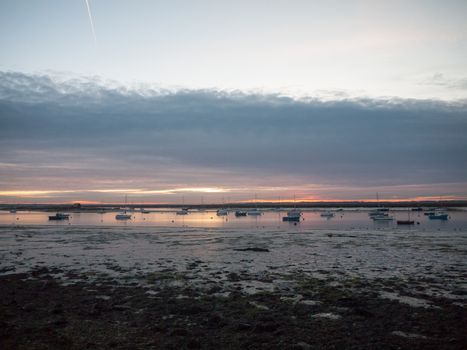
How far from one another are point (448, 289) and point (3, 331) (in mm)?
17481

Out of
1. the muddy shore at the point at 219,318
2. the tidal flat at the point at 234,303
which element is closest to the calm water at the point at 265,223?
the tidal flat at the point at 234,303

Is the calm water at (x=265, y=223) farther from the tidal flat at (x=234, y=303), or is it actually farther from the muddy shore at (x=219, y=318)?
the muddy shore at (x=219, y=318)

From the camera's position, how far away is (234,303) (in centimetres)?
1417

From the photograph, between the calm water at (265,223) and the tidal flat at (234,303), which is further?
the calm water at (265,223)

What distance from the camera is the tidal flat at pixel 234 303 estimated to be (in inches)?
408

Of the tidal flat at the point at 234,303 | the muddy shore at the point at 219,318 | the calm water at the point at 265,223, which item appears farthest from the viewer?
the calm water at the point at 265,223

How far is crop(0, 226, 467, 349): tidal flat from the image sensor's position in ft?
34.0

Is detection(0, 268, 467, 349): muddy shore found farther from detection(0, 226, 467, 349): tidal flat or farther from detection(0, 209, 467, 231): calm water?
detection(0, 209, 467, 231): calm water

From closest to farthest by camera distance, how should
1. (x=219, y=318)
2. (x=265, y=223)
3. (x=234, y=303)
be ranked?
(x=219, y=318) < (x=234, y=303) < (x=265, y=223)

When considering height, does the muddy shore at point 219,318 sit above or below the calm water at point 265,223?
above

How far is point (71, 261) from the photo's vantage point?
82.4ft

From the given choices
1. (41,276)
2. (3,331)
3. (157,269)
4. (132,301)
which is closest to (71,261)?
(41,276)

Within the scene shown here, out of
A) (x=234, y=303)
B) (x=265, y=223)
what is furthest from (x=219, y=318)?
(x=265, y=223)

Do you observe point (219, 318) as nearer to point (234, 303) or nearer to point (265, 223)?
point (234, 303)
